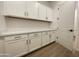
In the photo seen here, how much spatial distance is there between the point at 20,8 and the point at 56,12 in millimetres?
2536

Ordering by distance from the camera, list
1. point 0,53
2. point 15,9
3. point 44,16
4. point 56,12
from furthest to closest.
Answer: point 56,12, point 44,16, point 15,9, point 0,53

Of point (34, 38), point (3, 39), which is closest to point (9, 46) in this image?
point (3, 39)

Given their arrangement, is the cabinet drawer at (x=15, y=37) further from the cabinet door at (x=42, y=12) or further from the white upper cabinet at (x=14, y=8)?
the cabinet door at (x=42, y=12)

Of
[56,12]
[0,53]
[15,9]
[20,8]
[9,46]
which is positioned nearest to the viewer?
[0,53]

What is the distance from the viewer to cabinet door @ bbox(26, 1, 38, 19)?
282cm

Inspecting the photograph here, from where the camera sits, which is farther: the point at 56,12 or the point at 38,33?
the point at 56,12

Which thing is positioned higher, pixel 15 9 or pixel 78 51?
pixel 15 9

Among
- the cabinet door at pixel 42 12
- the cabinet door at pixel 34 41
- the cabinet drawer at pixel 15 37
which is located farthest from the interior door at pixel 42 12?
the cabinet drawer at pixel 15 37

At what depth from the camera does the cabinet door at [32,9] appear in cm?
282

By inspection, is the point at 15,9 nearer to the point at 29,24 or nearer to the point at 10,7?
the point at 10,7

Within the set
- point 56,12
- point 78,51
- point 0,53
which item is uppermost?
point 56,12

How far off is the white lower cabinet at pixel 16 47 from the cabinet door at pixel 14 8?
74 centimetres

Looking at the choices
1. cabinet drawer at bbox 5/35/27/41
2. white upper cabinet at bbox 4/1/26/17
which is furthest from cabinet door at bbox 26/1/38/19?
cabinet drawer at bbox 5/35/27/41

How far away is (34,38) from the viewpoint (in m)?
2.73
